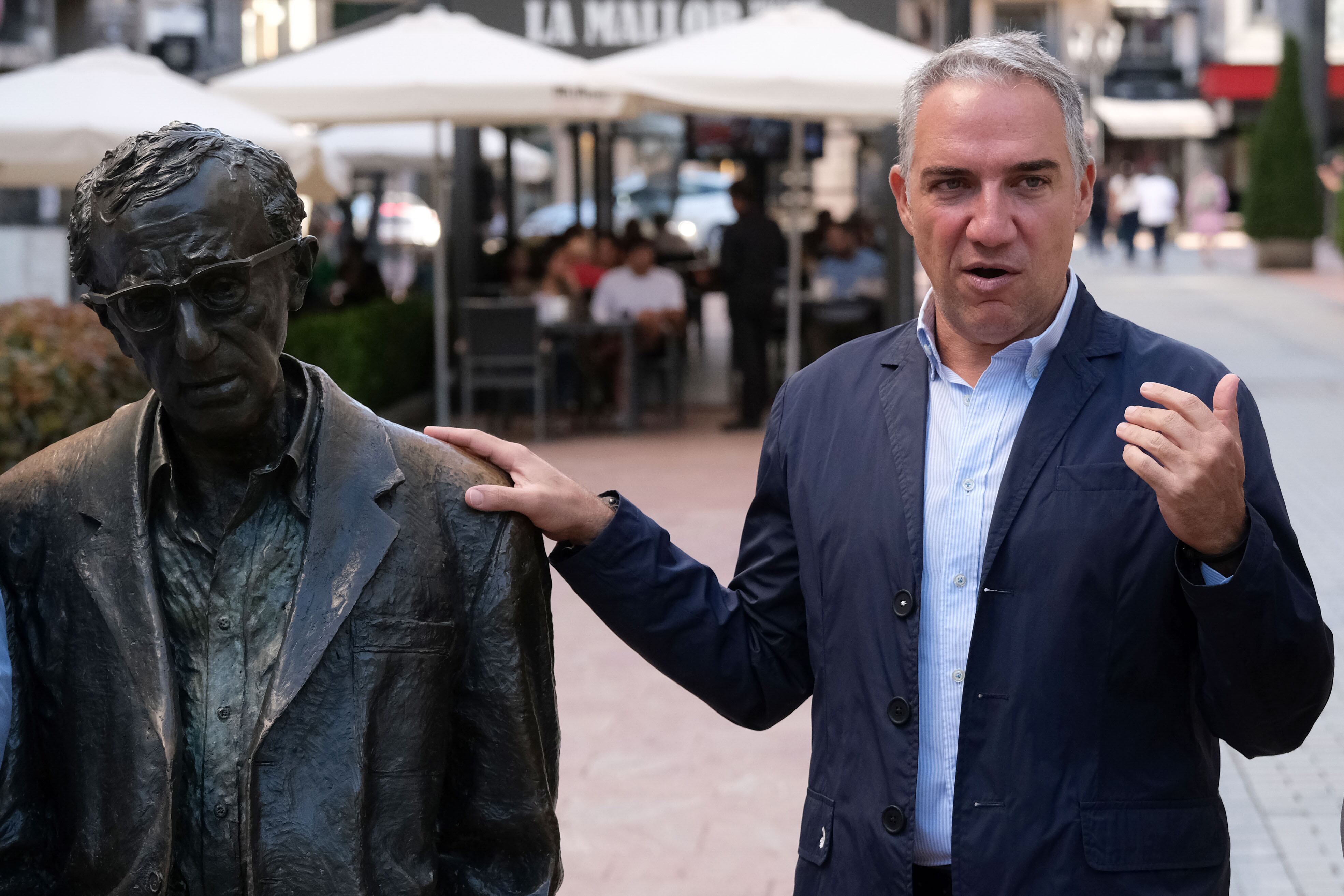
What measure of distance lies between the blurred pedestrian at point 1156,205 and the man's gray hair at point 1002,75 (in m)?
27.5

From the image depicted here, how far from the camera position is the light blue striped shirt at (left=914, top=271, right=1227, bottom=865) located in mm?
2248

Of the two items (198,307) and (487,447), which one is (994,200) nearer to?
(487,447)

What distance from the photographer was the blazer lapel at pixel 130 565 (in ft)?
5.59

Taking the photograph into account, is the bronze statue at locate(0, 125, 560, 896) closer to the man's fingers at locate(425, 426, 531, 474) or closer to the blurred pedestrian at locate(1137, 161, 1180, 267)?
the man's fingers at locate(425, 426, 531, 474)

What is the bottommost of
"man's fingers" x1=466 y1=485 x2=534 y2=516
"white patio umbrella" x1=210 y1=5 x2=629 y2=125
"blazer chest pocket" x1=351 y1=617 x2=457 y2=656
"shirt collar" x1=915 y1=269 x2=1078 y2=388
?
"blazer chest pocket" x1=351 y1=617 x2=457 y2=656

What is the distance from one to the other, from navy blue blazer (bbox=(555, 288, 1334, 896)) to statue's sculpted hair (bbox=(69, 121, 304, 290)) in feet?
2.59

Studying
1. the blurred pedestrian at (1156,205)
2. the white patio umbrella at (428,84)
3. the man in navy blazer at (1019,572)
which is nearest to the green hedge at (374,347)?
the white patio umbrella at (428,84)

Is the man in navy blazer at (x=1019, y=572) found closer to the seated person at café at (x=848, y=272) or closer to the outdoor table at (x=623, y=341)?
the outdoor table at (x=623, y=341)

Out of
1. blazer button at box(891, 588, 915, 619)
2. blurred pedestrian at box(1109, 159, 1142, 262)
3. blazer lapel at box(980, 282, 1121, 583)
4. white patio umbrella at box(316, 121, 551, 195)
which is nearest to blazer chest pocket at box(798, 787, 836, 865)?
blazer button at box(891, 588, 915, 619)

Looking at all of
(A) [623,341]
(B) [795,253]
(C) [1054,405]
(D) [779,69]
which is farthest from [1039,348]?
(A) [623,341]

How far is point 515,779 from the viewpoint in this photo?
186 centimetres

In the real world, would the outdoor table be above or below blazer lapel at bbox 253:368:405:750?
below

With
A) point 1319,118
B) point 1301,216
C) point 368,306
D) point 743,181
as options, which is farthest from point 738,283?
point 1319,118

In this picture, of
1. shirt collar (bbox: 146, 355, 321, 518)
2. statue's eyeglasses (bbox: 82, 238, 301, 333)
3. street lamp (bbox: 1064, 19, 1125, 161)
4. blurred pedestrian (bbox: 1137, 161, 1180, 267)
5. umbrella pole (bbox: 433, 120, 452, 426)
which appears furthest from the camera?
street lamp (bbox: 1064, 19, 1125, 161)
